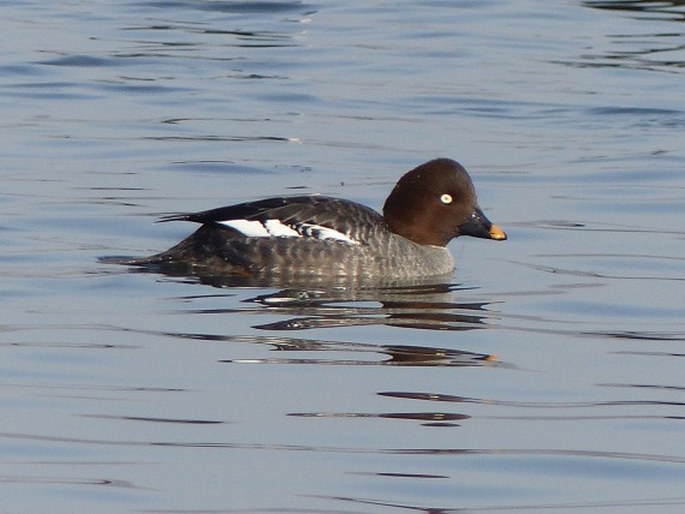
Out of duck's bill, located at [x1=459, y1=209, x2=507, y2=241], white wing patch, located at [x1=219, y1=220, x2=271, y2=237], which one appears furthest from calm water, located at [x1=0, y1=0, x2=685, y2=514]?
white wing patch, located at [x1=219, y1=220, x2=271, y2=237]

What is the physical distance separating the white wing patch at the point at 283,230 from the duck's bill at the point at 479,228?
0.75 metres

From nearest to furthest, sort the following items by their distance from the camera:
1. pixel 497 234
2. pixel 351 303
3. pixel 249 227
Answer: pixel 351 303, pixel 249 227, pixel 497 234

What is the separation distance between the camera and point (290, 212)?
10.3 metres

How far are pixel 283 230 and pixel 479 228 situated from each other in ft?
3.88

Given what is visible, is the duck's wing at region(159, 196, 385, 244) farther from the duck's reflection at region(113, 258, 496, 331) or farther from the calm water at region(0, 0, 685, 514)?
the calm water at region(0, 0, 685, 514)

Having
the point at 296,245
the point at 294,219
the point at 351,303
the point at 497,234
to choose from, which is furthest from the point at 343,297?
the point at 497,234

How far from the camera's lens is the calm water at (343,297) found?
21.1 feet

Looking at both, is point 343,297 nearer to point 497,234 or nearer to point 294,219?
point 294,219

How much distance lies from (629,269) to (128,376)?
3827mm

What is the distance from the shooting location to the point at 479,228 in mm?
10680

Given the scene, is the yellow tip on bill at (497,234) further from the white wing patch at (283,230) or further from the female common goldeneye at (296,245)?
the white wing patch at (283,230)

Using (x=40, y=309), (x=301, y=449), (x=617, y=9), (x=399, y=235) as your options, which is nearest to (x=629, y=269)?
(x=399, y=235)

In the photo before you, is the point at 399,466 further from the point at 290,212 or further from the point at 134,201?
the point at 134,201

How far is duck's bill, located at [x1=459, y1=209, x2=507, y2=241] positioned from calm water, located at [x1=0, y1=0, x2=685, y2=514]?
0.22 m
